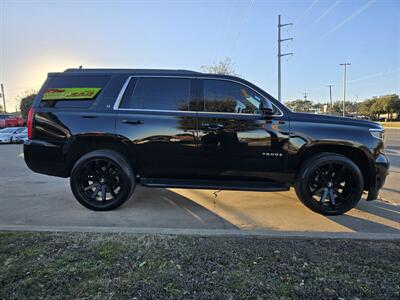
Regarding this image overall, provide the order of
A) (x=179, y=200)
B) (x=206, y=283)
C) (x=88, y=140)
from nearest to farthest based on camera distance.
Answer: (x=206, y=283) < (x=88, y=140) < (x=179, y=200)

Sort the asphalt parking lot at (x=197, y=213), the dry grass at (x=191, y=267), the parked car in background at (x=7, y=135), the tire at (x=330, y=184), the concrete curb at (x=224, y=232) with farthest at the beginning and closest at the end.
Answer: the parked car in background at (x=7, y=135) → the tire at (x=330, y=184) → the asphalt parking lot at (x=197, y=213) → the concrete curb at (x=224, y=232) → the dry grass at (x=191, y=267)

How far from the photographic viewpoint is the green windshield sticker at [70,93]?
4691 millimetres

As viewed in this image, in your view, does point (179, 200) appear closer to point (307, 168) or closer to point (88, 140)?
point (88, 140)

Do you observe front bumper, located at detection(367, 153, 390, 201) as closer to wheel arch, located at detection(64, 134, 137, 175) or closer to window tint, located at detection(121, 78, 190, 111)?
window tint, located at detection(121, 78, 190, 111)

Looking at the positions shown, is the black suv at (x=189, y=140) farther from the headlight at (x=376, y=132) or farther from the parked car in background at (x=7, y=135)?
the parked car in background at (x=7, y=135)

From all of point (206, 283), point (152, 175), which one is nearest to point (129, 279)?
point (206, 283)

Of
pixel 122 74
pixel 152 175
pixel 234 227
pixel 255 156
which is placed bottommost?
pixel 234 227

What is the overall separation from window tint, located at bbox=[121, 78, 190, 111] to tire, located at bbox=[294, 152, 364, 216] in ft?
6.52

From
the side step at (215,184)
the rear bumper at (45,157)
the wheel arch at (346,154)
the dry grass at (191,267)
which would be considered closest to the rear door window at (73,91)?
the rear bumper at (45,157)

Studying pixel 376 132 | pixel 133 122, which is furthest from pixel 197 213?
pixel 376 132

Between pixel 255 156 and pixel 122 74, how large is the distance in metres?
2.33

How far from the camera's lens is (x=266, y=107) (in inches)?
176

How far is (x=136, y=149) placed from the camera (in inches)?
181

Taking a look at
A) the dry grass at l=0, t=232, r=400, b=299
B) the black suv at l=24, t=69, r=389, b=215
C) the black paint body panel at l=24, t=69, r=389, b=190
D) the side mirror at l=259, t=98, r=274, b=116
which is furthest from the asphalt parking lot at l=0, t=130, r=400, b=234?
the side mirror at l=259, t=98, r=274, b=116
